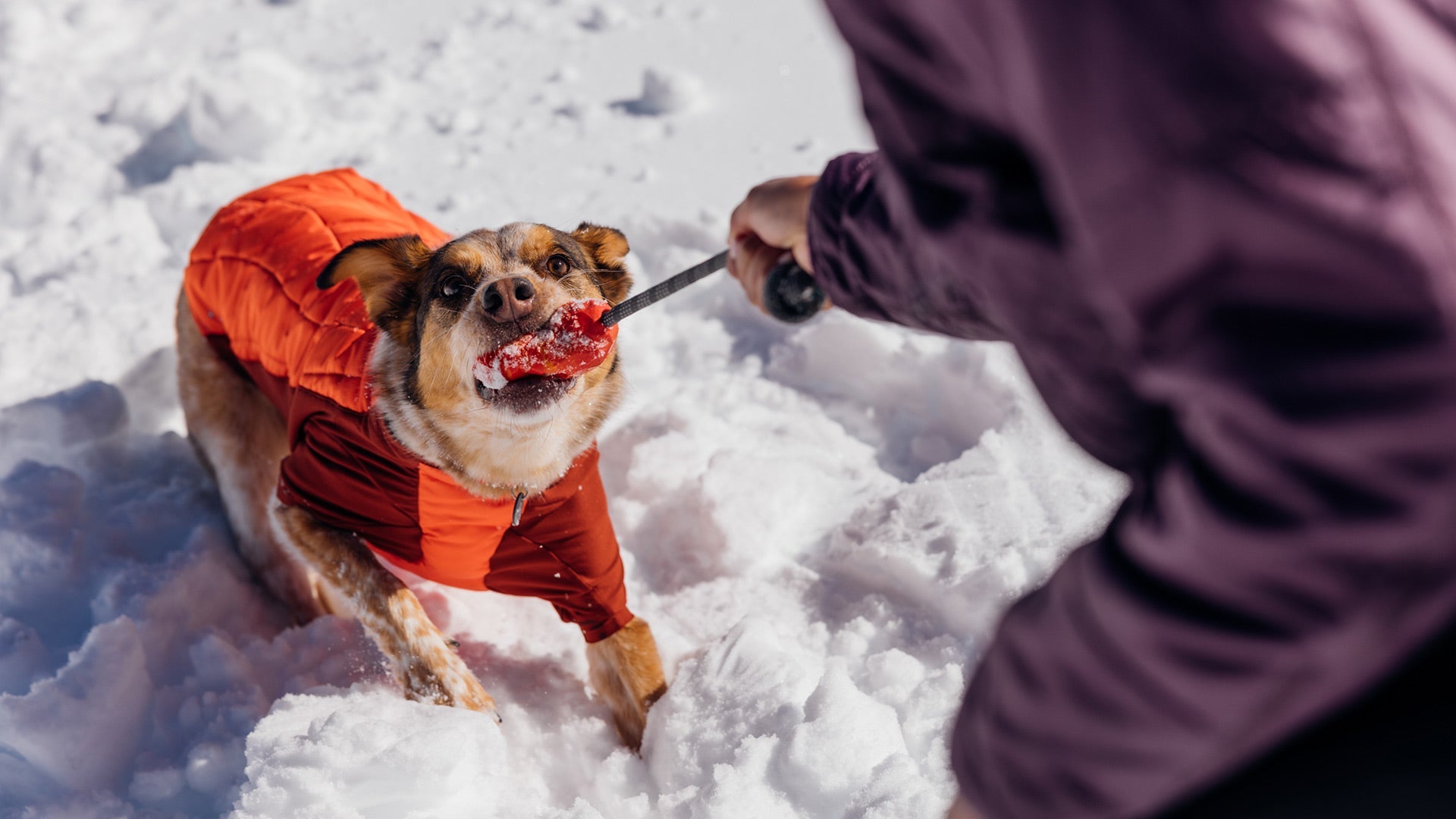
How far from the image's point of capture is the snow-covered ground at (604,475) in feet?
7.47

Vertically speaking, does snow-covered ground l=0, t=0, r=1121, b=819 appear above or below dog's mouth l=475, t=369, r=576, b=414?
below

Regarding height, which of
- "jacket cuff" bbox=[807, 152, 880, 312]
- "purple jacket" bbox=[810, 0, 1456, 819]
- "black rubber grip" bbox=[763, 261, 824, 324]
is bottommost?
"black rubber grip" bbox=[763, 261, 824, 324]

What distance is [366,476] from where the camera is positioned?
2570 mm

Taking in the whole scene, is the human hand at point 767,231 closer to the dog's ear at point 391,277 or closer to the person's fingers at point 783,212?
the person's fingers at point 783,212

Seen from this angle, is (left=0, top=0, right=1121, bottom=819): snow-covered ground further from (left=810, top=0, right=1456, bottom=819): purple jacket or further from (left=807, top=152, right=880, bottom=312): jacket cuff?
(left=810, top=0, right=1456, bottom=819): purple jacket

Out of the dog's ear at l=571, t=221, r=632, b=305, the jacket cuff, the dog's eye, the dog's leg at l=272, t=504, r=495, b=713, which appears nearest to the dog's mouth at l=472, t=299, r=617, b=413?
the dog's eye

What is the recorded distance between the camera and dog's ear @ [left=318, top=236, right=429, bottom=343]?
2.50 m

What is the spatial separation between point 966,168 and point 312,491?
2290mm

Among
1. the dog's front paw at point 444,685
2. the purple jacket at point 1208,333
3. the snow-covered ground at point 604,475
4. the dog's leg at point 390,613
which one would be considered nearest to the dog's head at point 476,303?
the dog's leg at point 390,613

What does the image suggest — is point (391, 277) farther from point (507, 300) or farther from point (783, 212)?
point (783, 212)

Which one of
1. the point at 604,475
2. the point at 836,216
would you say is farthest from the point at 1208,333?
the point at 604,475

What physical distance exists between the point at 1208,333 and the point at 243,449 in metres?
3.12

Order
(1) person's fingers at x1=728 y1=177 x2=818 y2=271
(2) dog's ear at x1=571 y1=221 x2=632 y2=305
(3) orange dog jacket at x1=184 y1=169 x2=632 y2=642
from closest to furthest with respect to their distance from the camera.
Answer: (1) person's fingers at x1=728 y1=177 x2=818 y2=271 → (3) orange dog jacket at x1=184 y1=169 x2=632 y2=642 → (2) dog's ear at x1=571 y1=221 x2=632 y2=305

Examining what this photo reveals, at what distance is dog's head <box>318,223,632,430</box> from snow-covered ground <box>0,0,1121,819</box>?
0.73m
